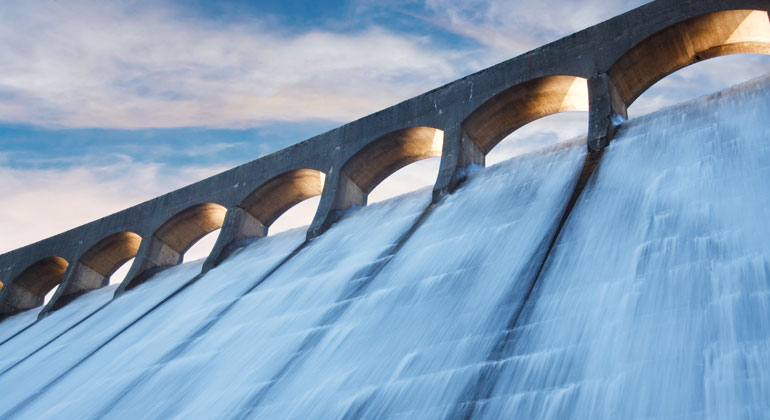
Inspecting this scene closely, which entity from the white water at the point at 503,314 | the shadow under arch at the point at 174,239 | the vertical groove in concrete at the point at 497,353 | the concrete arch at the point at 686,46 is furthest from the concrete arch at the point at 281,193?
the vertical groove in concrete at the point at 497,353

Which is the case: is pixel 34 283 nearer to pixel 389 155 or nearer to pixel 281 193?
pixel 281 193

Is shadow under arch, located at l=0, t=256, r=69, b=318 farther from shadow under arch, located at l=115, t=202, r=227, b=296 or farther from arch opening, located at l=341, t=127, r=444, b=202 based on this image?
arch opening, located at l=341, t=127, r=444, b=202

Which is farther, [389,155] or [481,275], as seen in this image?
[389,155]

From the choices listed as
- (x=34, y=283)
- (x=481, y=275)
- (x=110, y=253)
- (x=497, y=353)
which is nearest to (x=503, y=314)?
(x=497, y=353)

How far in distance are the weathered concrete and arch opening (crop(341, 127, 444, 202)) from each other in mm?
21

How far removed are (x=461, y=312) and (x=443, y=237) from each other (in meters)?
2.16

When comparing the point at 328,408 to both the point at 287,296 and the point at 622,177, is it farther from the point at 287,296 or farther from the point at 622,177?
the point at 622,177

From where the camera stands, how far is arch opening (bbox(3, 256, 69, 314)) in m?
15.6

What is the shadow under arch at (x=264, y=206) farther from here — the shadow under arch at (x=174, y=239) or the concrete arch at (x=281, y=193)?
the shadow under arch at (x=174, y=239)

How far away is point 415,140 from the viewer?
11523 millimetres

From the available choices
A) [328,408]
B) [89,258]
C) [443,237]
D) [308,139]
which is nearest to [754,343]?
[328,408]

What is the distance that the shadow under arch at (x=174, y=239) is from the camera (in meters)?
13.5

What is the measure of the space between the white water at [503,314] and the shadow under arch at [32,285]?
5504 millimetres

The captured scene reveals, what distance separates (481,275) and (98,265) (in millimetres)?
10704
